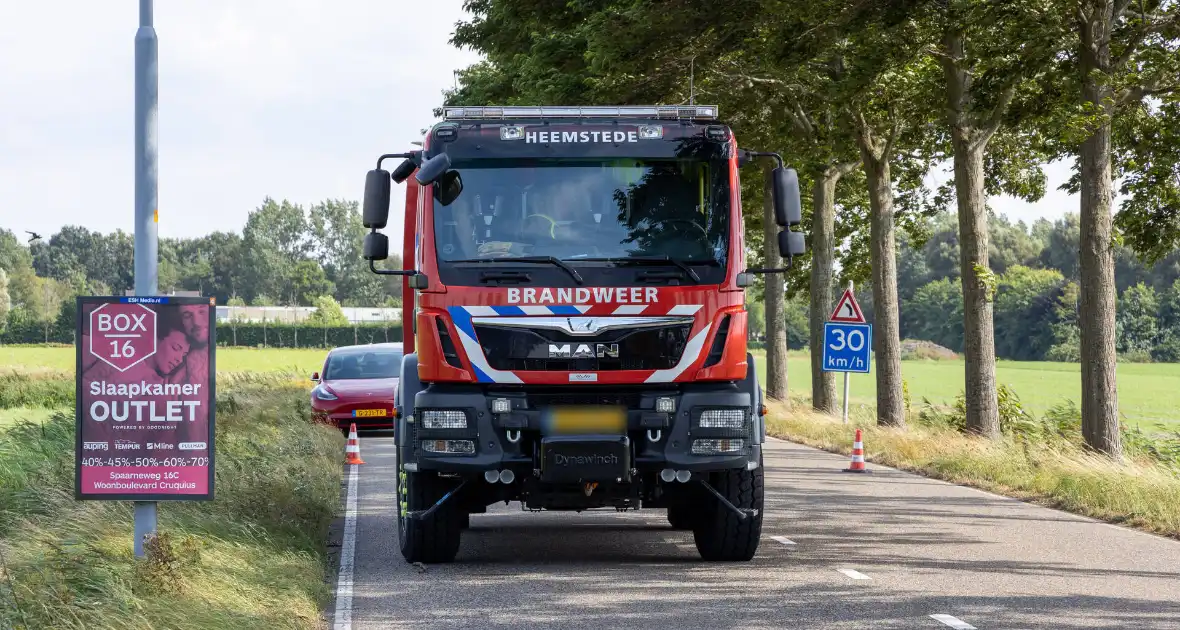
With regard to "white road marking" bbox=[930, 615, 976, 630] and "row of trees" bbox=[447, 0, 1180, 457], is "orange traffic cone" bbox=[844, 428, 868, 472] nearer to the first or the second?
"row of trees" bbox=[447, 0, 1180, 457]

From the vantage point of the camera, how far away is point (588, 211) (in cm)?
947

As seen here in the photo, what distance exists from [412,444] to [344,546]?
184 centimetres

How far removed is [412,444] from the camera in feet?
30.8

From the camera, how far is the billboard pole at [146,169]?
8.57 metres

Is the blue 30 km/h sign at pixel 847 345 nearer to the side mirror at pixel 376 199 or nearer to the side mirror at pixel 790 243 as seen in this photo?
the side mirror at pixel 790 243

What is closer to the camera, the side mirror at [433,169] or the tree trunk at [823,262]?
the side mirror at [433,169]

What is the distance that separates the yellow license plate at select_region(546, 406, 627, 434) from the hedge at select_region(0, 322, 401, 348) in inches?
3405

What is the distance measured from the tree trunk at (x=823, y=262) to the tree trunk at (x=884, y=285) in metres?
3.93

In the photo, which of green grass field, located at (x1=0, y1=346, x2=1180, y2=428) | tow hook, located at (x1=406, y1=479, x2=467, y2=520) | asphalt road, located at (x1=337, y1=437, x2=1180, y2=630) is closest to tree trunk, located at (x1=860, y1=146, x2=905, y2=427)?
asphalt road, located at (x1=337, y1=437, x2=1180, y2=630)

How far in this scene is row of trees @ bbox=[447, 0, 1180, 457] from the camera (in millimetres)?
15812

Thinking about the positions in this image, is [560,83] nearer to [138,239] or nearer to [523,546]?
[523,546]

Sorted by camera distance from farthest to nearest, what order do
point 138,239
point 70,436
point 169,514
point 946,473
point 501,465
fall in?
point 70,436, point 946,473, point 169,514, point 501,465, point 138,239

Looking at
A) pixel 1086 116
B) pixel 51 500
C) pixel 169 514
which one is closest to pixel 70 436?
pixel 51 500

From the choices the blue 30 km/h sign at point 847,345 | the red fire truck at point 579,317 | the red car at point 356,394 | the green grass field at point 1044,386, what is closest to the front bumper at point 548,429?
the red fire truck at point 579,317
